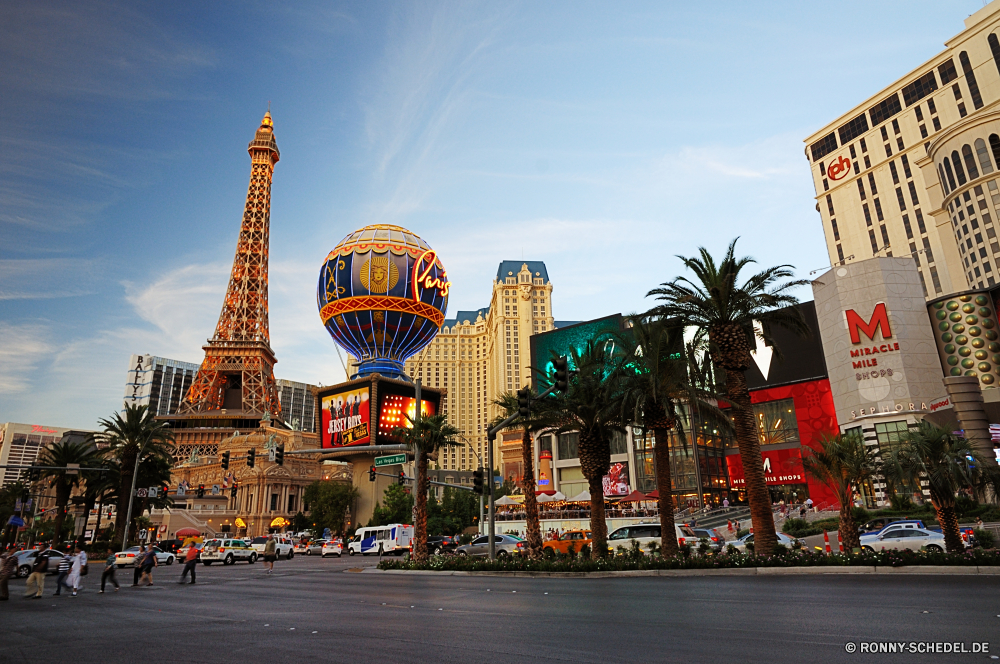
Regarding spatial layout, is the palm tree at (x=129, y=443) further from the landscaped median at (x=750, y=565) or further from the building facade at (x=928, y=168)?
the building facade at (x=928, y=168)

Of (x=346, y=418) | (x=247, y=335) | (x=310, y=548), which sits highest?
(x=247, y=335)

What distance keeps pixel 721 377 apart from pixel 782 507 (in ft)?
114

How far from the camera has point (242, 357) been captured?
106m

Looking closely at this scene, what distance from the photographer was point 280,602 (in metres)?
14.6

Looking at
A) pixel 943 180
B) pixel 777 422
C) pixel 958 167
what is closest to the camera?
pixel 777 422

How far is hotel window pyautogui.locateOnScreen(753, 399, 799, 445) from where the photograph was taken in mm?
65769

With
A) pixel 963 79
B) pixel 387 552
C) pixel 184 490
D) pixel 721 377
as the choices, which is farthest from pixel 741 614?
pixel 963 79

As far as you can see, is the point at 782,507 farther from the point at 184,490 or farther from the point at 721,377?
the point at 184,490

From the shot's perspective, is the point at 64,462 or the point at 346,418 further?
the point at 346,418

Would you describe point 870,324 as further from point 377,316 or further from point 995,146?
point 377,316

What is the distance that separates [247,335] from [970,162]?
112127 millimetres

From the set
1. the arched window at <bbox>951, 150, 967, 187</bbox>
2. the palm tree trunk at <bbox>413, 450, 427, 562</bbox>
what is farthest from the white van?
the arched window at <bbox>951, 150, 967, 187</bbox>

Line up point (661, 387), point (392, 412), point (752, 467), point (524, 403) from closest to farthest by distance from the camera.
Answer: point (524, 403), point (752, 467), point (661, 387), point (392, 412)

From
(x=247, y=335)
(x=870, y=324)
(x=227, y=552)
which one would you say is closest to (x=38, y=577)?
(x=227, y=552)
